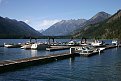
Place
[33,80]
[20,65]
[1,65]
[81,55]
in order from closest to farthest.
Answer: [33,80] < [1,65] < [20,65] < [81,55]

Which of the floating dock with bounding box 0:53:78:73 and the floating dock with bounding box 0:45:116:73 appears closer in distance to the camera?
the floating dock with bounding box 0:53:78:73

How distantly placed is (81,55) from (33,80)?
50848 mm

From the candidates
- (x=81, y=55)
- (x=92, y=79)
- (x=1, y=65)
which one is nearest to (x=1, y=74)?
(x=1, y=65)

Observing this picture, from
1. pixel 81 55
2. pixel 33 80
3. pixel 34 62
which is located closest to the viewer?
pixel 33 80

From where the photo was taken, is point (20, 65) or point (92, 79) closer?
point (92, 79)

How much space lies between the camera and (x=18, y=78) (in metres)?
49.3

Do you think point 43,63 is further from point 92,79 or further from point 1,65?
point 92,79

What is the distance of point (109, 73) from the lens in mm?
56188

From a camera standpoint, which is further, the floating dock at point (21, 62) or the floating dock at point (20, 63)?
the floating dock at point (21, 62)

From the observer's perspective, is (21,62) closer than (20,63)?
No

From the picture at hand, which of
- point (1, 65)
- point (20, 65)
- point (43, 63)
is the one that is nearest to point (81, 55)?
point (43, 63)

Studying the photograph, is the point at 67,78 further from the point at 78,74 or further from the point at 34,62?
the point at 34,62

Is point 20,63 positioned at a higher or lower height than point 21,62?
lower

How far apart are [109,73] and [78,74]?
6.70 m
